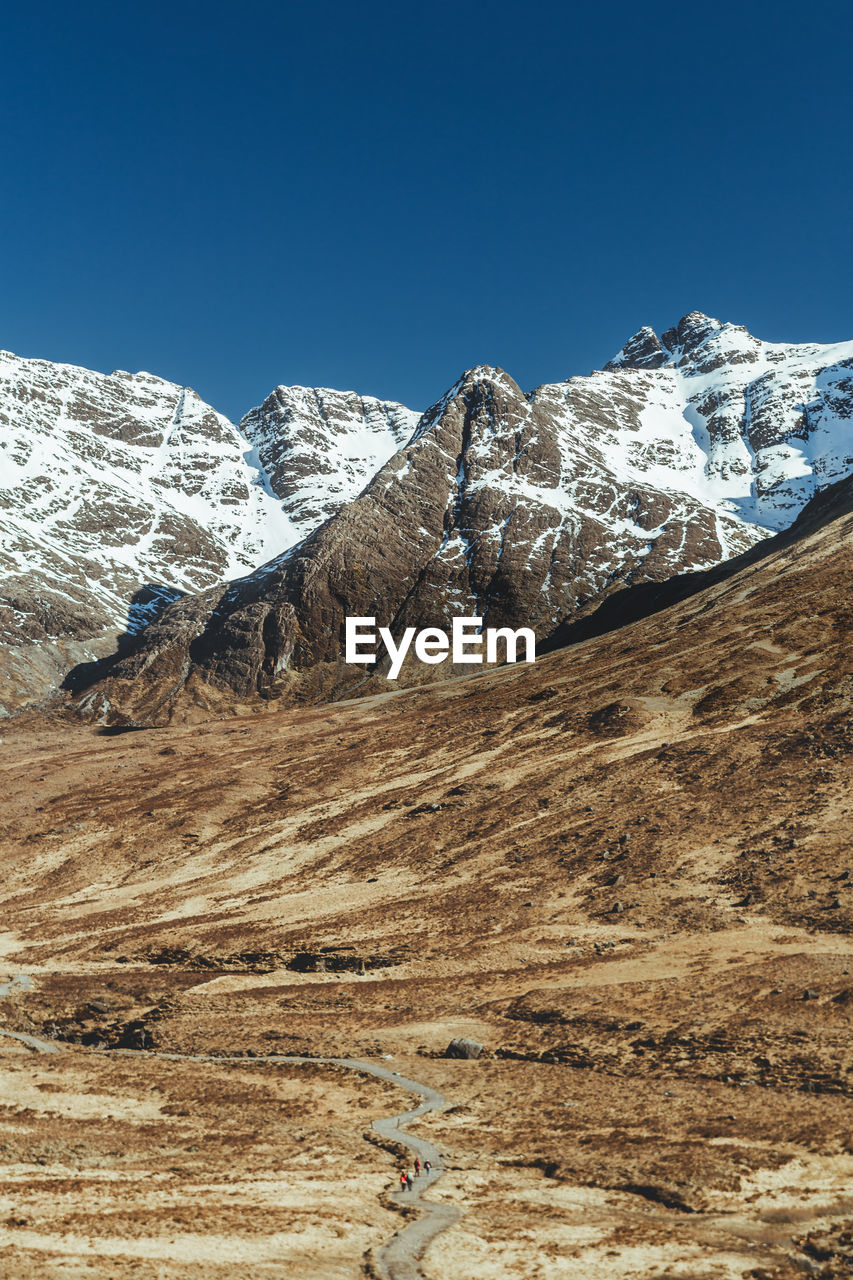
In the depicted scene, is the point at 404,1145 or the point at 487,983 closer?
the point at 404,1145

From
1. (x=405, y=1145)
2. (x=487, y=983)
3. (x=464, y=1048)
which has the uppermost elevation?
(x=487, y=983)

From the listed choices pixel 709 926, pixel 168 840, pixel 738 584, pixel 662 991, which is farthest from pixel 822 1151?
pixel 738 584

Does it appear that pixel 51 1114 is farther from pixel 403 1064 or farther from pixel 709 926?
pixel 709 926

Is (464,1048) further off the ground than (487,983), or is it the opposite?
(487,983)

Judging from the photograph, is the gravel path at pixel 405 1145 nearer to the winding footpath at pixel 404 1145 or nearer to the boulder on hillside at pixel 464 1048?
the winding footpath at pixel 404 1145

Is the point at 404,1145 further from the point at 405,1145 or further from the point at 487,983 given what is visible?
the point at 487,983

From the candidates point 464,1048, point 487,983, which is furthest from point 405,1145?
point 487,983

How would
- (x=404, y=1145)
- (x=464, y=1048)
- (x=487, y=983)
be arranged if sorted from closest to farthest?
(x=404, y=1145)
(x=464, y=1048)
(x=487, y=983)

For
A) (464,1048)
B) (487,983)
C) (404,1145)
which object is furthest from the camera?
(487,983)
